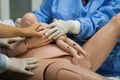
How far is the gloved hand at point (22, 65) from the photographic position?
47.5 inches

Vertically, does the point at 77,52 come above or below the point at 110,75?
above

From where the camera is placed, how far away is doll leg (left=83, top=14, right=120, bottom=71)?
139cm

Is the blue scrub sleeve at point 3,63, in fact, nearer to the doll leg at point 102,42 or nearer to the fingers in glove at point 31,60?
the fingers in glove at point 31,60

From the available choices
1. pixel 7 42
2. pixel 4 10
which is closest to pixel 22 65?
pixel 7 42

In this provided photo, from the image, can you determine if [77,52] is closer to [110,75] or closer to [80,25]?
[80,25]

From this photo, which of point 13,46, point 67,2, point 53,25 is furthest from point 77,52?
point 67,2

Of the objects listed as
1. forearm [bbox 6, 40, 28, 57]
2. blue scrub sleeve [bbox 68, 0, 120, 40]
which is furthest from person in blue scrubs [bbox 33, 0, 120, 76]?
forearm [bbox 6, 40, 28, 57]

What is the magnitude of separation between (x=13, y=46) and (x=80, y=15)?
467mm

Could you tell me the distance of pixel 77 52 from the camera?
4.37ft

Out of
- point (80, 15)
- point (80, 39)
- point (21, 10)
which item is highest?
point (80, 15)

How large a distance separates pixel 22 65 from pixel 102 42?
0.40 m

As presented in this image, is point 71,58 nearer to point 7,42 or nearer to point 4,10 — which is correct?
point 7,42

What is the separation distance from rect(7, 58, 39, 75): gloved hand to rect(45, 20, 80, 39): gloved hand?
0.52 feet

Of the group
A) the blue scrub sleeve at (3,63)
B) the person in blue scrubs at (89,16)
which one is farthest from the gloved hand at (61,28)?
the blue scrub sleeve at (3,63)
